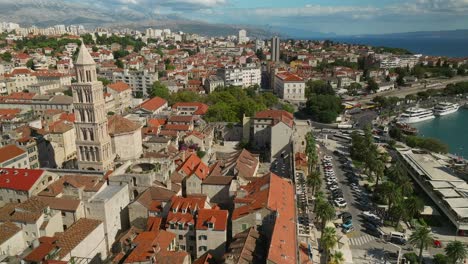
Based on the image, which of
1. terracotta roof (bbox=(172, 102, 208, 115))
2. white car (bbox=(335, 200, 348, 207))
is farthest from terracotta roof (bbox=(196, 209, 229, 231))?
terracotta roof (bbox=(172, 102, 208, 115))

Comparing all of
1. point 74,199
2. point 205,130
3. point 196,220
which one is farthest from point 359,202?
point 74,199

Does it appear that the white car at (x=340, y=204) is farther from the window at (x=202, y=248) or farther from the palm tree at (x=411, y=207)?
the window at (x=202, y=248)

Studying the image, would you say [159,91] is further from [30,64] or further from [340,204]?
[340,204]

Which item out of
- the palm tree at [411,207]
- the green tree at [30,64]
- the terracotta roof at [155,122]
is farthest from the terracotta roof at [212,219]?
the green tree at [30,64]

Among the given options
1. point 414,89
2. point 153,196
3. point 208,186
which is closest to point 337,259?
point 208,186

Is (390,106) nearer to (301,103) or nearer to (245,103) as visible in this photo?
(301,103)

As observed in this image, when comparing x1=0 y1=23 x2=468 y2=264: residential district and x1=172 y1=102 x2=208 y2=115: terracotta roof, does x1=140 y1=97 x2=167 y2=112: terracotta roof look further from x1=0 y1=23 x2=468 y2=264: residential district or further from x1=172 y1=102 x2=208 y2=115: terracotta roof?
x1=172 y1=102 x2=208 y2=115: terracotta roof

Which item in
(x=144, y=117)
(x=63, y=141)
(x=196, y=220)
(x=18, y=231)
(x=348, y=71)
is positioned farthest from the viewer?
(x=348, y=71)
